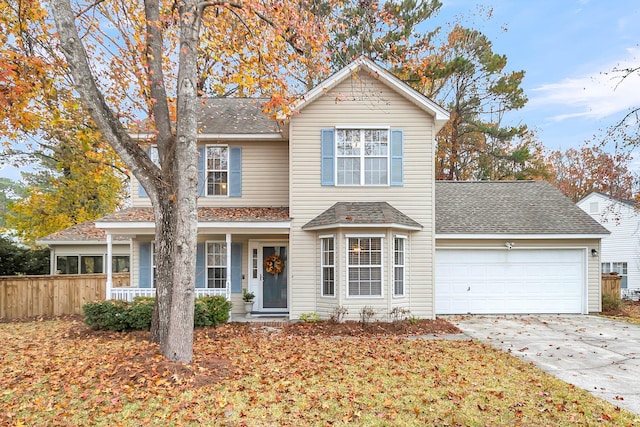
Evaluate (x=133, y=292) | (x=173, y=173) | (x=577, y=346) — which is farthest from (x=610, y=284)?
(x=133, y=292)

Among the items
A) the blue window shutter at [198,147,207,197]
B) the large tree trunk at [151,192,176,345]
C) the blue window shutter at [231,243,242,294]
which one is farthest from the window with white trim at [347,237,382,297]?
the large tree trunk at [151,192,176,345]

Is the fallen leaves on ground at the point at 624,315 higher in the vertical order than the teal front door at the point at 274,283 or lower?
lower

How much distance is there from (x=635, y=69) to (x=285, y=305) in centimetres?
1106

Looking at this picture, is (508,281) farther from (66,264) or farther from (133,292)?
(66,264)

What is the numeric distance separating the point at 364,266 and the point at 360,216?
4.51 ft

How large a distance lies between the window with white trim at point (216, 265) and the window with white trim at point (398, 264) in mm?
5306

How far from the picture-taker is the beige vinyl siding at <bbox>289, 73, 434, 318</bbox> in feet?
38.8

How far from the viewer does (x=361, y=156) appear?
39.1 feet

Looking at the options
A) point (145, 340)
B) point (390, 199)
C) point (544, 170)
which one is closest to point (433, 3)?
point (544, 170)

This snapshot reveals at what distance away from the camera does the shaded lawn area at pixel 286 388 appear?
16.3 ft

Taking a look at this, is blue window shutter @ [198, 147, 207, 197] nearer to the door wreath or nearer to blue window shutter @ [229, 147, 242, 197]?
blue window shutter @ [229, 147, 242, 197]

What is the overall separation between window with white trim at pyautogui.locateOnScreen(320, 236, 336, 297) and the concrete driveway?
3710 mm

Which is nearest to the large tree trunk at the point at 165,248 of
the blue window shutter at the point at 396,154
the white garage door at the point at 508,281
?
the blue window shutter at the point at 396,154

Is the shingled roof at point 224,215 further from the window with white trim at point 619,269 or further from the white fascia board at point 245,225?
the window with white trim at point 619,269
